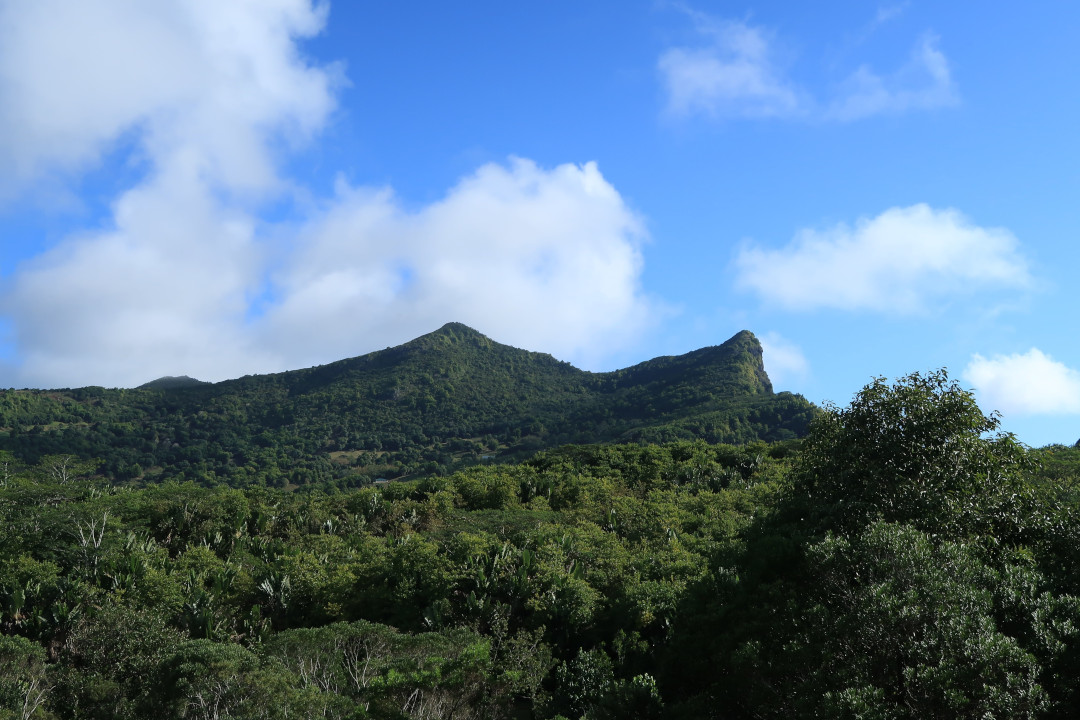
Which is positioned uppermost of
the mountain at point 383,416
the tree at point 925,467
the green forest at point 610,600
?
A: the mountain at point 383,416

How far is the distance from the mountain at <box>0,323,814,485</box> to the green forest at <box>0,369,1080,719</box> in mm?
79826

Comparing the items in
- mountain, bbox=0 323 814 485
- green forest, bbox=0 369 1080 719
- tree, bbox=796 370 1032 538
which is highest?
mountain, bbox=0 323 814 485

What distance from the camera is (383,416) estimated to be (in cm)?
16450

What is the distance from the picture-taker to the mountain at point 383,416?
415 feet

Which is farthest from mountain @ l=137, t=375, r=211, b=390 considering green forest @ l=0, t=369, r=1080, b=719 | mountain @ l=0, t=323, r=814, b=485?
green forest @ l=0, t=369, r=1080, b=719

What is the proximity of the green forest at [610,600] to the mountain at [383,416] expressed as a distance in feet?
262

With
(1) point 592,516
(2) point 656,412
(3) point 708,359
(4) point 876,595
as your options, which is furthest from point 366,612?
(3) point 708,359

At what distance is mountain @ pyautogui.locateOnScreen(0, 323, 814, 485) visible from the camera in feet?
415

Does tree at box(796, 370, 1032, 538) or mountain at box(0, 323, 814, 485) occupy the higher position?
mountain at box(0, 323, 814, 485)

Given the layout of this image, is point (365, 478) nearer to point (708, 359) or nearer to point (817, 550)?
point (708, 359)

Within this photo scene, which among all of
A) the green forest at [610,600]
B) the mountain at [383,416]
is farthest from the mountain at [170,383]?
the green forest at [610,600]

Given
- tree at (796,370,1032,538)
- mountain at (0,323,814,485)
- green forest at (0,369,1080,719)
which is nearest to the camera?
green forest at (0,369,1080,719)

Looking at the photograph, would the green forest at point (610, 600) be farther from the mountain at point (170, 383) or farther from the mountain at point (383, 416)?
the mountain at point (170, 383)

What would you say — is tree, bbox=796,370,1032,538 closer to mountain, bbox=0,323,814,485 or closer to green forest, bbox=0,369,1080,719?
green forest, bbox=0,369,1080,719
